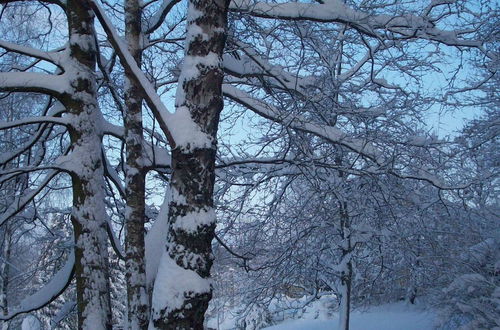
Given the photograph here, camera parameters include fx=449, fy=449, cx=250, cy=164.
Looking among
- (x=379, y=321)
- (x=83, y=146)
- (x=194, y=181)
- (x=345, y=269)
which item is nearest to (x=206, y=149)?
(x=194, y=181)

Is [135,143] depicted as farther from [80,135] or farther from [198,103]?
[198,103]

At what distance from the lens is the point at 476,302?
8977mm

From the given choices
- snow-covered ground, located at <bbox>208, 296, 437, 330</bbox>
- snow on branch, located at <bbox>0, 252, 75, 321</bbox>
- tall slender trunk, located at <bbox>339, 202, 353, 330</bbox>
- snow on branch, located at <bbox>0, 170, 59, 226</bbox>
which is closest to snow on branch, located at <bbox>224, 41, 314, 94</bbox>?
snow on branch, located at <bbox>0, 170, 59, 226</bbox>

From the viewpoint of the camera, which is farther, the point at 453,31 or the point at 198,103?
the point at 453,31

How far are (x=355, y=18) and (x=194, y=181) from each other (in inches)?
91.9

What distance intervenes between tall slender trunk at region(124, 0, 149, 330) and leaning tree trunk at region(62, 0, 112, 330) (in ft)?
0.72

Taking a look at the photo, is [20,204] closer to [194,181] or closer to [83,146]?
[83,146]

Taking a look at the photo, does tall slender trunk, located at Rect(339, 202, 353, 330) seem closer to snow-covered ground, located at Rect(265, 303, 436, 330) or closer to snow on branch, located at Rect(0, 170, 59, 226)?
snow-covered ground, located at Rect(265, 303, 436, 330)

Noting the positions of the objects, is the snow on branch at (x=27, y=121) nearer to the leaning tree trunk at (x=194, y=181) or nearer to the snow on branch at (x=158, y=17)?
the snow on branch at (x=158, y=17)

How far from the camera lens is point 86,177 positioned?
4.10m

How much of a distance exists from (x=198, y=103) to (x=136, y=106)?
72.7 inches

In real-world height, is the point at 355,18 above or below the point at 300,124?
above

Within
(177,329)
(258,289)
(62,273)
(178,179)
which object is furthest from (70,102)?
(258,289)

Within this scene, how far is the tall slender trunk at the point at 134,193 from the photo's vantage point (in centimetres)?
416
